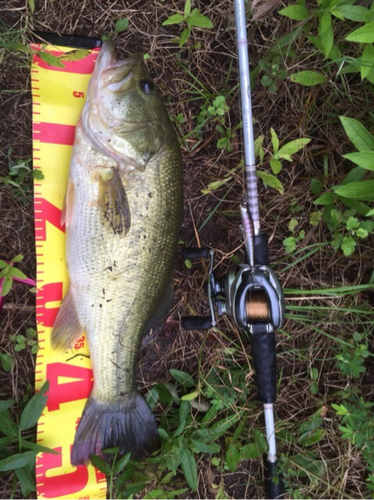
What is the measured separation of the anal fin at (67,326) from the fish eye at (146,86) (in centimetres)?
109

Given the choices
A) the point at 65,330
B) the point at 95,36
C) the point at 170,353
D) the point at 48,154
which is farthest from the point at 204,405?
the point at 95,36

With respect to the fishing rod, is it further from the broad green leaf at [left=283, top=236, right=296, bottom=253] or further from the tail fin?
the tail fin

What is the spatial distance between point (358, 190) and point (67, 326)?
164cm

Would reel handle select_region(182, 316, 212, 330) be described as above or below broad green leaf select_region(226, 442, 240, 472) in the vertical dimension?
above

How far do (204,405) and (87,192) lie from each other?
139cm

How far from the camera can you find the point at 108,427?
205 cm

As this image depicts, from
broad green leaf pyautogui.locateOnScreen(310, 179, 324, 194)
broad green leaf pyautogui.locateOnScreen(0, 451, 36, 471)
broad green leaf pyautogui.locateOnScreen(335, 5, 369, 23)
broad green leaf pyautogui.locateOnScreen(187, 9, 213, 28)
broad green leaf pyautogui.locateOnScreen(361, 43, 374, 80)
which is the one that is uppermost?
broad green leaf pyautogui.locateOnScreen(187, 9, 213, 28)

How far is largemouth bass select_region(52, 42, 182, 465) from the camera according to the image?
184cm

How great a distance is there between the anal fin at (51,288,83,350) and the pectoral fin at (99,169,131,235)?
49 centimetres

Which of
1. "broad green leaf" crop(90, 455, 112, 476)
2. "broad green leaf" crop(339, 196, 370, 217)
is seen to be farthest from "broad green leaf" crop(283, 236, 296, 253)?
"broad green leaf" crop(90, 455, 112, 476)

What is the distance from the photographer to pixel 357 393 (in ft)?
7.93

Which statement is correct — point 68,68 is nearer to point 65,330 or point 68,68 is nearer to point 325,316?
point 65,330

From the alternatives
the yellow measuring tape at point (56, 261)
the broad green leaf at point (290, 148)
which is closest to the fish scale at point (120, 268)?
the yellow measuring tape at point (56, 261)

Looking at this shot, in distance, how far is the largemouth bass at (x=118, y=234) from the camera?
1838mm
